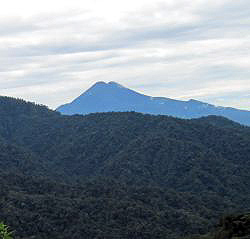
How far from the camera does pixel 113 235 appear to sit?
12112 cm

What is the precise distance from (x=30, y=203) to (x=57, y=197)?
9.73 m

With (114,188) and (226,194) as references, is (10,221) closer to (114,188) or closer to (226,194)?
(114,188)

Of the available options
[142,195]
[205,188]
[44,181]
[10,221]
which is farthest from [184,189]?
[10,221]

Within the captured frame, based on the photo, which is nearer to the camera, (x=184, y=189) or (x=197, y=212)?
(x=197, y=212)

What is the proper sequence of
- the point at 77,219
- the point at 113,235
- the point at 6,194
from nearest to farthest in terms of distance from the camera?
the point at 113,235 < the point at 77,219 < the point at 6,194

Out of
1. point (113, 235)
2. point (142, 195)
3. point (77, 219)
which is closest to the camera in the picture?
point (113, 235)

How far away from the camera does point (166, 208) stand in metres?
145

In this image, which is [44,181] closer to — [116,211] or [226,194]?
[116,211]

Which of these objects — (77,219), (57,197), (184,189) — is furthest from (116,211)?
(184,189)

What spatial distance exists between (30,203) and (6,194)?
8.94 meters

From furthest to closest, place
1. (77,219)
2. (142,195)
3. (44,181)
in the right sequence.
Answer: (44,181), (142,195), (77,219)

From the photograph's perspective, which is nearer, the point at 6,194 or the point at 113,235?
the point at 113,235

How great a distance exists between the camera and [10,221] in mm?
123625

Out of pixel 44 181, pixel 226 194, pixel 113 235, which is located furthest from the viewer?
pixel 226 194
